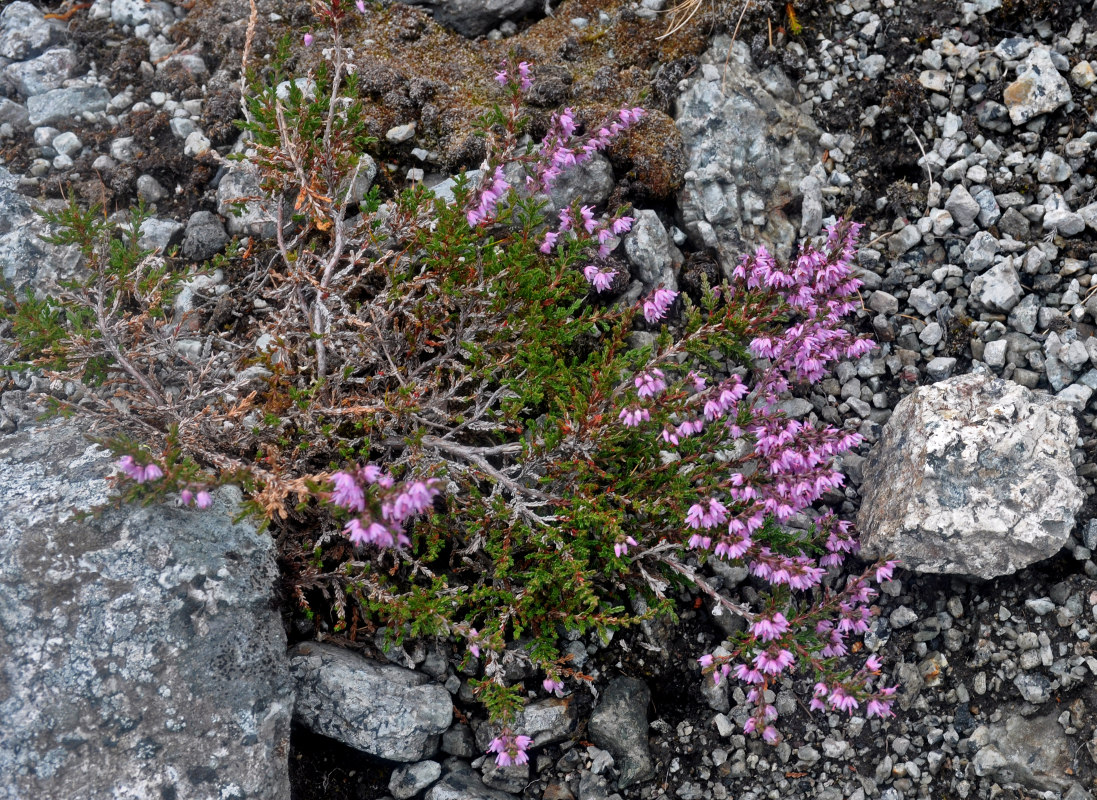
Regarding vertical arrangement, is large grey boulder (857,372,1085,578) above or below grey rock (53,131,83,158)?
below

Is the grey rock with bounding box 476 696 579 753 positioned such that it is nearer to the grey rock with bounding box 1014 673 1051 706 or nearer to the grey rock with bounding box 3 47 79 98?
the grey rock with bounding box 1014 673 1051 706

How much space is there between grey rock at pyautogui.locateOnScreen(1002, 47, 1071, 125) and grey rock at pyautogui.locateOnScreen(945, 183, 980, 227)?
659mm

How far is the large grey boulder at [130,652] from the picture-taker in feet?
12.2

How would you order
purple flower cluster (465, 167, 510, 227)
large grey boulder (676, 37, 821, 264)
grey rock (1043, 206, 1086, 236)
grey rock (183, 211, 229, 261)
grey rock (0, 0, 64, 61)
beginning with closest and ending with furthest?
purple flower cluster (465, 167, 510, 227) < grey rock (1043, 206, 1086, 236) < grey rock (183, 211, 229, 261) < large grey boulder (676, 37, 821, 264) < grey rock (0, 0, 64, 61)

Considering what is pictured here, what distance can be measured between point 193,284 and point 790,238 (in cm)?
421

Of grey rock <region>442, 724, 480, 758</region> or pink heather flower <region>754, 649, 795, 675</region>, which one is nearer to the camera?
pink heather flower <region>754, 649, 795, 675</region>

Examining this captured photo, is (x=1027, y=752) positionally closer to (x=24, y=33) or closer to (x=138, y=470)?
(x=138, y=470)

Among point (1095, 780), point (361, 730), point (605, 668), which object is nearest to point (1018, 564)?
point (1095, 780)

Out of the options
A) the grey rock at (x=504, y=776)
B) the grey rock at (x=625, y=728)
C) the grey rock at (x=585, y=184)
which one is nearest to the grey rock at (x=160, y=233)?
the grey rock at (x=585, y=184)

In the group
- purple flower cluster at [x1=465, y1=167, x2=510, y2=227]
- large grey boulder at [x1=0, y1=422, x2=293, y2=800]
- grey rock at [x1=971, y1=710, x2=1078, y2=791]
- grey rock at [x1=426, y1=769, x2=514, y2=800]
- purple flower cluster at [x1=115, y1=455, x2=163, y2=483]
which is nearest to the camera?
purple flower cluster at [x1=115, y1=455, x2=163, y2=483]

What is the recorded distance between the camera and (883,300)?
218 inches

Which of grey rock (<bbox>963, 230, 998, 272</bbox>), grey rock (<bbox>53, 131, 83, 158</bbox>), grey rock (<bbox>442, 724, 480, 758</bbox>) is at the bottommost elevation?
grey rock (<bbox>442, 724, 480, 758</bbox>)

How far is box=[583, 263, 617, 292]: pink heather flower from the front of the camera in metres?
4.84

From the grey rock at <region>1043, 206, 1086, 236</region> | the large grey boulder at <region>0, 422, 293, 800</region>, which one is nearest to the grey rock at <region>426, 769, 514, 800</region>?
the large grey boulder at <region>0, 422, 293, 800</region>
